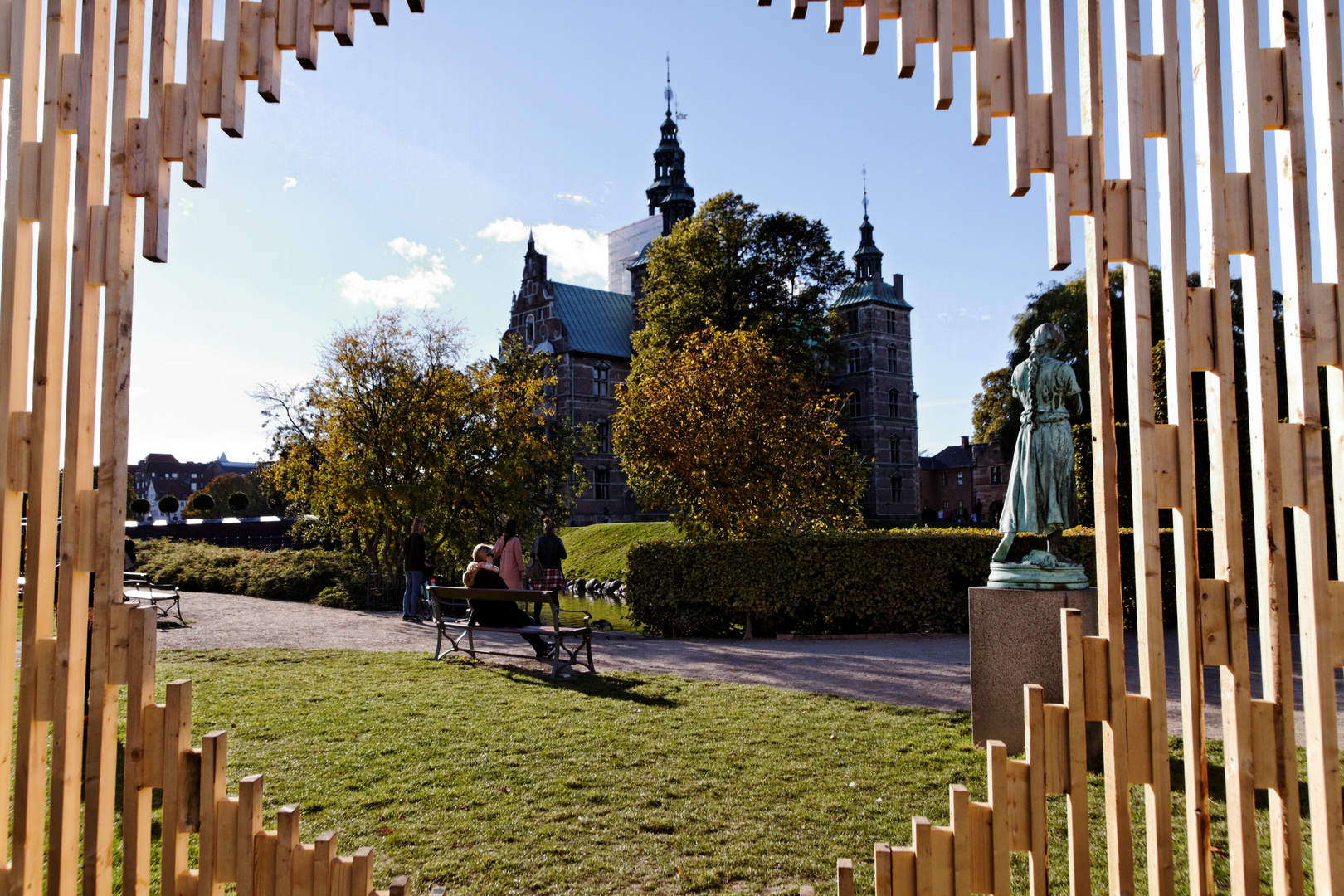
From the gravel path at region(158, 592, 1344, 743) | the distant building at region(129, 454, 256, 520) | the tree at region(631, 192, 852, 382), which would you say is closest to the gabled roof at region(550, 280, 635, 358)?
the tree at region(631, 192, 852, 382)

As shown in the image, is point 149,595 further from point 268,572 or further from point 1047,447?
point 1047,447

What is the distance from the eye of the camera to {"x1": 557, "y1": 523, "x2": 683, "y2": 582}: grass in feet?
91.1

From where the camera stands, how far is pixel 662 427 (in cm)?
1617

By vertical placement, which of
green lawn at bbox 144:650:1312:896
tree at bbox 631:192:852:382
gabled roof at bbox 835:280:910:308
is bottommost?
green lawn at bbox 144:650:1312:896

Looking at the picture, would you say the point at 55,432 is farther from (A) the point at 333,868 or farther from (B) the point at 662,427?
(B) the point at 662,427

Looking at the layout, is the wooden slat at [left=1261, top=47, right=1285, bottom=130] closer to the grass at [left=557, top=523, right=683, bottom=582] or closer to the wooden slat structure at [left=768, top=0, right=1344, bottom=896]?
the wooden slat structure at [left=768, top=0, right=1344, bottom=896]

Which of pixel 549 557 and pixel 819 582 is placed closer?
pixel 549 557

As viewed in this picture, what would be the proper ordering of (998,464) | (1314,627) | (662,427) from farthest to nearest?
(998,464) → (662,427) → (1314,627)

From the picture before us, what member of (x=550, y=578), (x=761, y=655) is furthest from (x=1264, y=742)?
(x=550, y=578)

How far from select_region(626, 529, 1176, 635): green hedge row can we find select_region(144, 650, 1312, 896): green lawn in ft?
14.9

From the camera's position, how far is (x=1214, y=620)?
2172 mm

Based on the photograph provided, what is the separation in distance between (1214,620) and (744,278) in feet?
108

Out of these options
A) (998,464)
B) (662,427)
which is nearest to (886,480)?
(998,464)

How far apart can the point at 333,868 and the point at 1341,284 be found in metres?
2.88
